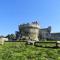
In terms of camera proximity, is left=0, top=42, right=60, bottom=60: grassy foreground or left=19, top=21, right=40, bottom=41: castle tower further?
left=19, top=21, right=40, bottom=41: castle tower

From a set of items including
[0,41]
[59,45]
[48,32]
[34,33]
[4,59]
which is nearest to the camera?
[4,59]

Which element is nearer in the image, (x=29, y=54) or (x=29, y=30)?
(x=29, y=54)

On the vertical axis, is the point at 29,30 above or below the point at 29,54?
above

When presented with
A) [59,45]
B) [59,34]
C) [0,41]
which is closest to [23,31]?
[59,34]

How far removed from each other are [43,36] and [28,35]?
21538mm

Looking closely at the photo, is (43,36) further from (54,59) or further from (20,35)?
(54,59)

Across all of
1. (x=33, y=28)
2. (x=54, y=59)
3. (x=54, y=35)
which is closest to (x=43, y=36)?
(x=54, y=35)

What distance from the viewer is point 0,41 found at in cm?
2956

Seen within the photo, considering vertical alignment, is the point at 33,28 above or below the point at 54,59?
above

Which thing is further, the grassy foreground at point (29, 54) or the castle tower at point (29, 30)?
the castle tower at point (29, 30)

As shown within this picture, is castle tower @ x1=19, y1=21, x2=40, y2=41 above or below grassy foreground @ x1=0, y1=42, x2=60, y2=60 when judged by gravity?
above

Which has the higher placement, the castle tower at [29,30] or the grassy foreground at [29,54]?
the castle tower at [29,30]

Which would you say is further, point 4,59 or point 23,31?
point 23,31

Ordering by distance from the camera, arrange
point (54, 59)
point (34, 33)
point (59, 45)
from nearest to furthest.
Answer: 1. point (54, 59)
2. point (59, 45)
3. point (34, 33)
